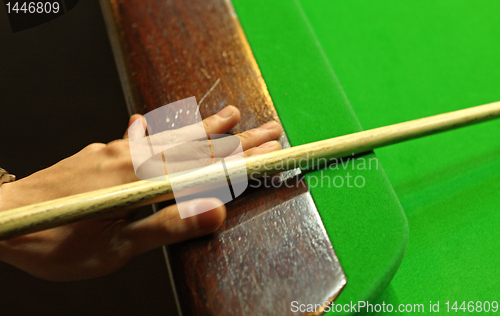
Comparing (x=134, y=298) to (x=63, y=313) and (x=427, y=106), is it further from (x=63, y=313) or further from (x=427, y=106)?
(x=427, y=106)

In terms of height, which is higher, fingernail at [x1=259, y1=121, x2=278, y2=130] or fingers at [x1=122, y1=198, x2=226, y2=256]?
fingernail at [x1=259, y1=121, x2=278, y2=130]

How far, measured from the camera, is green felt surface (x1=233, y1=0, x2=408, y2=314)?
82 centimetres

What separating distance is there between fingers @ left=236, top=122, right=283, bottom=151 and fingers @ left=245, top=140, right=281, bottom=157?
0.07 feet

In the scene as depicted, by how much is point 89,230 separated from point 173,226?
24cm

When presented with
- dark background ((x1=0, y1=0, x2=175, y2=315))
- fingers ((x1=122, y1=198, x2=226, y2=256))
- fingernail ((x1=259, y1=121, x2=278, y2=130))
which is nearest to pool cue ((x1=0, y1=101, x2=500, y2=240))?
fingers ((x1=122, y1=198, x2=226, y2=256))

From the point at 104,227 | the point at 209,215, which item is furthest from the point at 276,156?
the point at 104,227

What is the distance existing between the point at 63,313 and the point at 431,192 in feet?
4.81

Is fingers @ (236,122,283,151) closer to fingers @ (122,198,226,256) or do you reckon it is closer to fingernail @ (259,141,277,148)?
fingernail @ (259,141,277,148)

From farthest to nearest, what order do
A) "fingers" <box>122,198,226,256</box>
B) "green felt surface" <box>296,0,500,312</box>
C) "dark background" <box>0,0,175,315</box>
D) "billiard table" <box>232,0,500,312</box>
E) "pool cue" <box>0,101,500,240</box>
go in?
"dark background" <box>0,0,175,315</box> → "green felt surface" <box>296,0,500,312</box> → "billiard table" <box>232,0,500,312</box> → "fingers" <box>122,198,226,256</box> → "pool cue" <box>0,101,500,240</box>

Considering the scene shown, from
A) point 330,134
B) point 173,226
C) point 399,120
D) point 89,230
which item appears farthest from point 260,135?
point 399,120

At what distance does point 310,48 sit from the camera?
1.15 m

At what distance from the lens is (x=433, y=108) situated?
1.32 meters

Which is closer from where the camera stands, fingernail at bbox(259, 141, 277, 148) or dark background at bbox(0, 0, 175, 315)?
fingernail at bbox(259, 141, 277, 148)

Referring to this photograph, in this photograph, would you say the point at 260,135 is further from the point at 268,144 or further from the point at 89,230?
the point at 89,230
